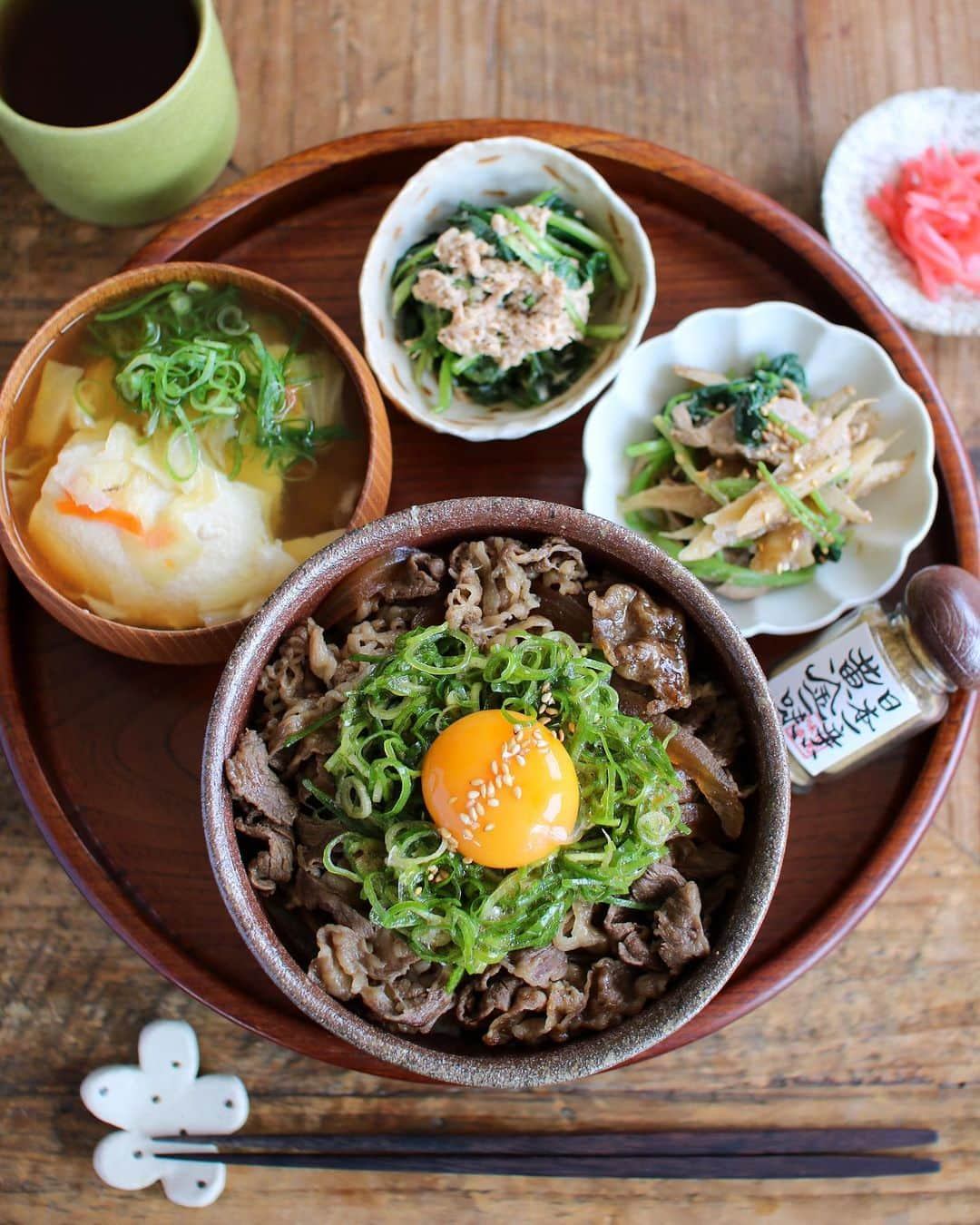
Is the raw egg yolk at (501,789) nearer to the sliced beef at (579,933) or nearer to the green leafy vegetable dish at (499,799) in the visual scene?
the green leafy vegetable dish at (499,799)

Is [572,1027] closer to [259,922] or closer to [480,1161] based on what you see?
[259,922]

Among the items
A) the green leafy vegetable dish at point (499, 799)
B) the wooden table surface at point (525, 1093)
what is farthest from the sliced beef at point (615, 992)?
the wooden table surface at point (525, 1093)

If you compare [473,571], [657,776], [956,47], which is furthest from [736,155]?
[657,776]

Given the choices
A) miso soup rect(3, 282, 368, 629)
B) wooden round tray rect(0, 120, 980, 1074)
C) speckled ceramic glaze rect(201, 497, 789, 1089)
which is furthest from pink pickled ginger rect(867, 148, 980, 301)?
miso soup rect(3, 282, 368, 629)

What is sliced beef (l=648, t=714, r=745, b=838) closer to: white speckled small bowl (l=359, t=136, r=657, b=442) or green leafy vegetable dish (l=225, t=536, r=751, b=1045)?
green leafy vegetable dish (l=225, t=536, r=751, b=1045)

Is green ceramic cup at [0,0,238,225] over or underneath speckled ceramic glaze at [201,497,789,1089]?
over

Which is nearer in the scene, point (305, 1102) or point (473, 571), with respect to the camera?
point (473, 571)
